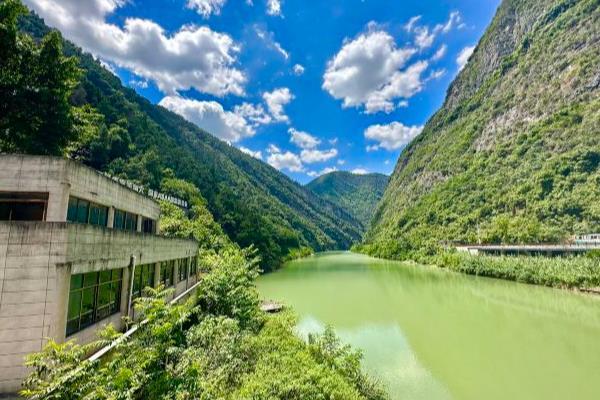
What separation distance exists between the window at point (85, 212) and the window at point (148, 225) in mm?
5848

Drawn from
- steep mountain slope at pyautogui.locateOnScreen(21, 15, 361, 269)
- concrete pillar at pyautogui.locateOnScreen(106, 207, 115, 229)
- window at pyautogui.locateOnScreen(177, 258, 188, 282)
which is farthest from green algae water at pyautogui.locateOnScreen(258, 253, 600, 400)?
steep mountain slope at pyautogui.locateOnScreen(21, 15, 361, 269)

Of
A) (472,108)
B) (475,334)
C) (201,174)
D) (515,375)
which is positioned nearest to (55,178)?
(515,375)

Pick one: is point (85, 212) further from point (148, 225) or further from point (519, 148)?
point (519, 148)

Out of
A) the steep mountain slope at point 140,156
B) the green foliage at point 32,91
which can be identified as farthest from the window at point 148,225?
the steep mountain slope at point 140,156

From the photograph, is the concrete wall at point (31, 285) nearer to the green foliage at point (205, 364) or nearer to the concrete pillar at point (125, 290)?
the green foliage at point (205, 364)

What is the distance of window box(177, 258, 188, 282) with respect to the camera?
23.3 m

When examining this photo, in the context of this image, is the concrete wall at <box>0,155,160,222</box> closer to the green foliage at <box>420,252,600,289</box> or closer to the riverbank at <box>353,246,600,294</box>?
the riverbank at <box>353,246,600,294</box>

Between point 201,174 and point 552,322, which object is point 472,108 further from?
point 552,322

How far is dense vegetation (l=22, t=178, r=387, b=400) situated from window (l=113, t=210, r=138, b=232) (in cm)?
447

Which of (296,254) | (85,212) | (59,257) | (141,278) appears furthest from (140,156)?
(59,257)

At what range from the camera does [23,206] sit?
1064cm

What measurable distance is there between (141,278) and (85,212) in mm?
4304

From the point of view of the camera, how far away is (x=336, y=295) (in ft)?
119

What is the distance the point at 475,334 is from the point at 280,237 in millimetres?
74431
